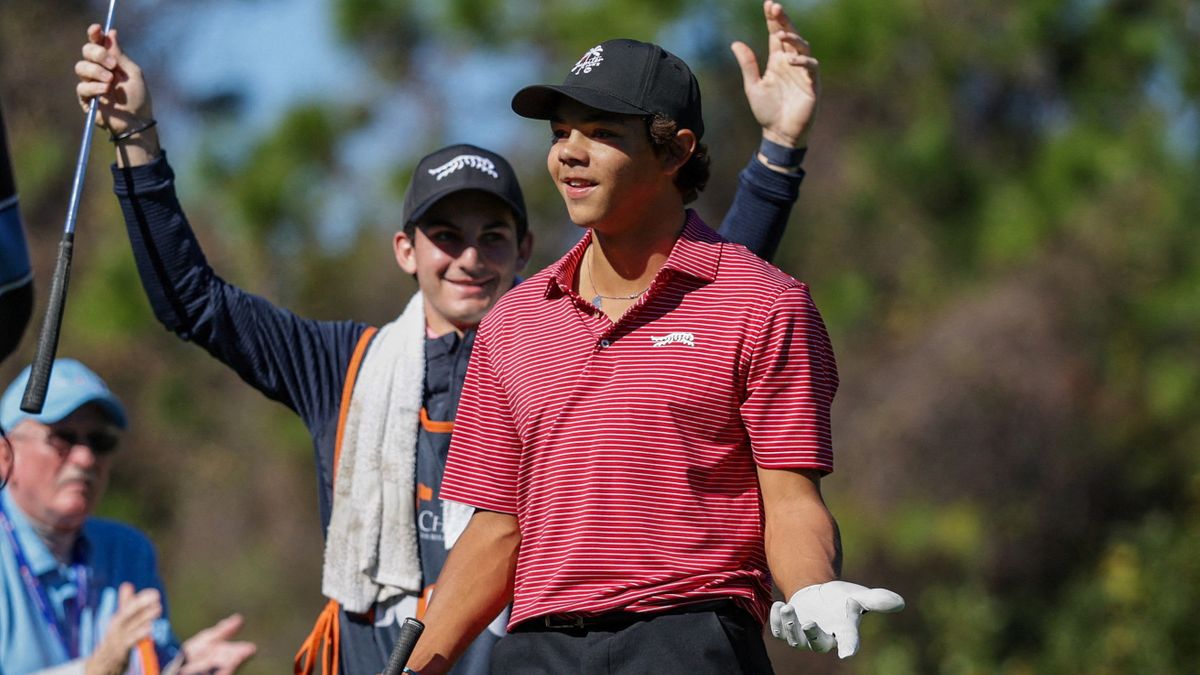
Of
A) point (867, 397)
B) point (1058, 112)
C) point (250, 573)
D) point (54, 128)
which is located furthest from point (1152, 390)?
point (54, 128)

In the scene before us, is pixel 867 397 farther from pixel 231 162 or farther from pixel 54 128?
pixel 54 128

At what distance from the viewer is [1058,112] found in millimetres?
17391

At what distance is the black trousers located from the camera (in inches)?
129

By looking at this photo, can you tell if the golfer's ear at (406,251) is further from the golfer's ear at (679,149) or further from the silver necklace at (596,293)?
the golfer's ear at (679,149)

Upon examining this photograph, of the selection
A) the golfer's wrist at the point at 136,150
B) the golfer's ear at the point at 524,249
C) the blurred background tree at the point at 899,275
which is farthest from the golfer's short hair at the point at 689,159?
the blurred background tree at the point at 899,275

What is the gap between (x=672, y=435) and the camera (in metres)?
3.30

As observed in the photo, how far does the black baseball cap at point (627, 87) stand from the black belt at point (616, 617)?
3.00 ft

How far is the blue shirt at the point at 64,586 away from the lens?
205 inches

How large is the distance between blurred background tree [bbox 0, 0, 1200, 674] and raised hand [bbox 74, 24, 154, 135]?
8871 mm

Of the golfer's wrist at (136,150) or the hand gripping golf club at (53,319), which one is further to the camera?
the golfer's wrist at (136,150)

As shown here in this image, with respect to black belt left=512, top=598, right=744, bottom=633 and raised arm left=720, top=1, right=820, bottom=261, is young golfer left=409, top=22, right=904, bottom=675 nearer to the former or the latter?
black belt left=512, top=598, right=744, bottom=633

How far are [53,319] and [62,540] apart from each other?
178 centimetres

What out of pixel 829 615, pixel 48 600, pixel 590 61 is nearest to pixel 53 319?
pixel 590 61

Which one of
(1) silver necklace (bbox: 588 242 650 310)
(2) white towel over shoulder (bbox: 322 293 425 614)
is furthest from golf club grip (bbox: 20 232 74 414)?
(1) silver necklace (bbox: 588 242 650 310)
